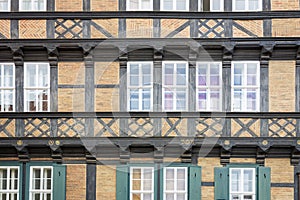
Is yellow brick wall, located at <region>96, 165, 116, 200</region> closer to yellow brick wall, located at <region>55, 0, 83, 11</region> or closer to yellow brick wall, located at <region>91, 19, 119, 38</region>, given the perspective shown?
yellow brick wall, located at <region>91, 19, 119, 38</region>

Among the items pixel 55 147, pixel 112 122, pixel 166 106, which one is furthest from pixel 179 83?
pixel 55 147

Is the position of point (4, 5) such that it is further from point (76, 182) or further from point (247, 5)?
point (247, 5)

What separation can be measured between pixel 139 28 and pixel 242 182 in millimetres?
4930

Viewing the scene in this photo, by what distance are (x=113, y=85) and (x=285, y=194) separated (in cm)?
539

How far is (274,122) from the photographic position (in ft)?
68.0

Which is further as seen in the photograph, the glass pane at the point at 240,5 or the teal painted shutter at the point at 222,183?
the glass pane at the point at 240,5

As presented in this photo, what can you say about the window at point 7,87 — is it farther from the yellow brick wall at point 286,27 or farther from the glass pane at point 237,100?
the yellow brick wall at point 286,27

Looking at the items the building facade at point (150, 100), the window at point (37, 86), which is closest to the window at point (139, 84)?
the building facade at point (150, 100)

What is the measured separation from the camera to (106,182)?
68.6 ft

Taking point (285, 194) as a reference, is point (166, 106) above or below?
above

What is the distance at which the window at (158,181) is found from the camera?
20766 mm

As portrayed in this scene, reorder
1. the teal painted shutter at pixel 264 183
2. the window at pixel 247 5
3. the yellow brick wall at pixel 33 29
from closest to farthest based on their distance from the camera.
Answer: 1. the teal painted shutter at pixel 264 183
2. the yellow brick wall at pixel 33 29
3. the window at pixel 247 5

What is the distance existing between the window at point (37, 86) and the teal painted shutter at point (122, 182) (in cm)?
260

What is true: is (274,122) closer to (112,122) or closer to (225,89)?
(225,89)
